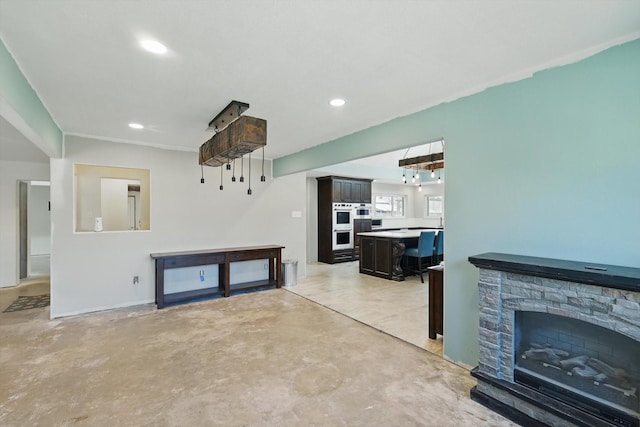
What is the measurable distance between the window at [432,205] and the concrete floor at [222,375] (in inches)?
301

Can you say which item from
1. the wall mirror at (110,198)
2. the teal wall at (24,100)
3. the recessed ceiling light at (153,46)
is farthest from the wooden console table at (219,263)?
the recessed ceiling light at (153,46)

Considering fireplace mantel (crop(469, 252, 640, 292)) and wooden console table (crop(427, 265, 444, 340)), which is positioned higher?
fireplace mantel (crop(469, 252, 640, 292))

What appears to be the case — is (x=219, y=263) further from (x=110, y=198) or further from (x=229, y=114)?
(x=229, y=114)

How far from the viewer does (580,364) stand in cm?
200

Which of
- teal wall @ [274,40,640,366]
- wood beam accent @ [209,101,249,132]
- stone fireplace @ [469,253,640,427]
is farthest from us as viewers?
Answer: wood beam accent @ [209,101,249,132]

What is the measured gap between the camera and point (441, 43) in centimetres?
194

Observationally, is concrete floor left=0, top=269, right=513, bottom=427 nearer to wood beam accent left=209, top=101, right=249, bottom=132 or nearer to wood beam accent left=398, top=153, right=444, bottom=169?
wood beam accent left=209, top=101, right=249, bottom=132

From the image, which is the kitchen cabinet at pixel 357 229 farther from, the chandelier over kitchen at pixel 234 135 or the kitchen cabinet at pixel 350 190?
the chandelier over kitchen at pixel 234 135

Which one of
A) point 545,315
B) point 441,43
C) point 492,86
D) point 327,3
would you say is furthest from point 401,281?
point 327,3

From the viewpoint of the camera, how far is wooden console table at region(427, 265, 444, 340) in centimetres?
325

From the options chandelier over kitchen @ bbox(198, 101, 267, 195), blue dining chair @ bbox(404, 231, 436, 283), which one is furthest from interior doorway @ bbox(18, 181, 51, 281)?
blue dining chair @ bbox(404, 231, 436, 283)

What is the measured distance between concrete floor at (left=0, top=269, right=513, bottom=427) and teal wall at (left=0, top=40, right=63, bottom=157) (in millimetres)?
2112

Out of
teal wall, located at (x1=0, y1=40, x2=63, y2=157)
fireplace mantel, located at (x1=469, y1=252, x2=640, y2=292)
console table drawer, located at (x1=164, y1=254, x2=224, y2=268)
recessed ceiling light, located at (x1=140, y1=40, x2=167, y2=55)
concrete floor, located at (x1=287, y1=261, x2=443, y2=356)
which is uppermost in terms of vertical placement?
recessed ceiling light, located at (x1=140, y1=40, x2=167, y2=55)

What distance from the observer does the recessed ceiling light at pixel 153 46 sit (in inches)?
75.0
